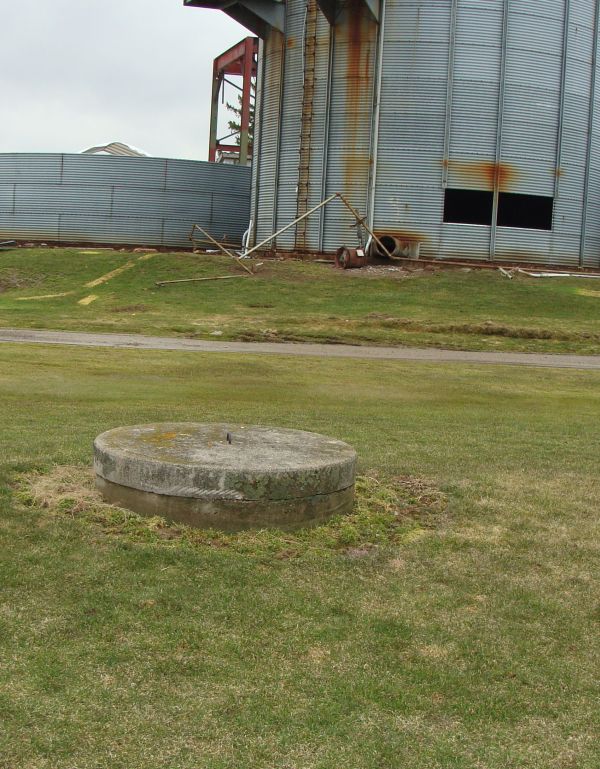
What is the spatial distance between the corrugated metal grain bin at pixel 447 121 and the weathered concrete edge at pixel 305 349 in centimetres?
1705

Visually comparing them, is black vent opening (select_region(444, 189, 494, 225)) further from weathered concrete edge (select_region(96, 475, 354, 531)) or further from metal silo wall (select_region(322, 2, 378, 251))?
weathered concrete edge (select_region(96, 475, 354, 531))

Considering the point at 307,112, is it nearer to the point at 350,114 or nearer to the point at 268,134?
the point at 350,114

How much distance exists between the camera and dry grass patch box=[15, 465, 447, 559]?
6.05 metres

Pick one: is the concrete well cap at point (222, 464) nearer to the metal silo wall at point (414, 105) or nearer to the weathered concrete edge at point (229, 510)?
the weathered concrete edge at point (229, 510)

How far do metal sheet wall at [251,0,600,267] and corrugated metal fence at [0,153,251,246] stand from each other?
1053 cm

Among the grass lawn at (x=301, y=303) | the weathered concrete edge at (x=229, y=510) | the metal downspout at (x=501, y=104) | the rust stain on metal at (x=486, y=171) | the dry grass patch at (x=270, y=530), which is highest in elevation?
the metal downspout at (x=501, y=104)

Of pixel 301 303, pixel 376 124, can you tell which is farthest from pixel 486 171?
pixel 301 303

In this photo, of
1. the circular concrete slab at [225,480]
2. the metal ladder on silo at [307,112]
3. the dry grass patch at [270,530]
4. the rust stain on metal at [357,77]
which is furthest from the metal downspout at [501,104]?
the circular concrete slab at [225,480]

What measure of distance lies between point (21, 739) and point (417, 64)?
3978 centimetres

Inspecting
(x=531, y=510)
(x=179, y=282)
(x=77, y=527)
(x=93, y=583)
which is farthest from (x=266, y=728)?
(x=179, y=282)

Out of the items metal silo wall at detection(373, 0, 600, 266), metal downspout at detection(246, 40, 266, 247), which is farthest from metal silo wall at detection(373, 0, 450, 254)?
metal downspout at detection(246, 40, 266, 247)

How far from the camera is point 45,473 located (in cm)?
750

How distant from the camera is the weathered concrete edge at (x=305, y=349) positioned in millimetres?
21969

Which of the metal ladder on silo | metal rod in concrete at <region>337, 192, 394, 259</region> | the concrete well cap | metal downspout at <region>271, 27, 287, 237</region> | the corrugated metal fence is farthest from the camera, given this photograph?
the corrugated metal fence
